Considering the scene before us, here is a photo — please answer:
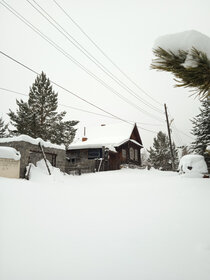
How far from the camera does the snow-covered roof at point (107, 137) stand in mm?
22503

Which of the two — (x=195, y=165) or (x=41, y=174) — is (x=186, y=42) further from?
(x=195, y=165)

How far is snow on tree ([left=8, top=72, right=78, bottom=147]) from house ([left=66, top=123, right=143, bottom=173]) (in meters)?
2.80

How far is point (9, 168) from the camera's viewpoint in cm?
917

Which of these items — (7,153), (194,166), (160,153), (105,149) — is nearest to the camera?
(7,153)

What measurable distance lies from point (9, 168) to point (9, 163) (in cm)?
27

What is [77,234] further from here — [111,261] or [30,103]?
[30,103]

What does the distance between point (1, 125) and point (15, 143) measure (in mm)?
28115

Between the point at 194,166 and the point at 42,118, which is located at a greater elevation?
the point at 42,118

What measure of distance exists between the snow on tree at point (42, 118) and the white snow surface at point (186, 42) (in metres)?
22.6

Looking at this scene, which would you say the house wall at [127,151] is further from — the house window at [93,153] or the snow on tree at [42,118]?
the snow on tree at [42,118]

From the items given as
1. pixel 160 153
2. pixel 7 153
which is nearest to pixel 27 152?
pixel 7 153

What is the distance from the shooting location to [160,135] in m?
39.0

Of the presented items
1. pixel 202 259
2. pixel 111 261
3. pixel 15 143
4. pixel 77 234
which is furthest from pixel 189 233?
pixel 15 143

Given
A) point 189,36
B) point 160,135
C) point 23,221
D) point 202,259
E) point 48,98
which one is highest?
point 48,98
